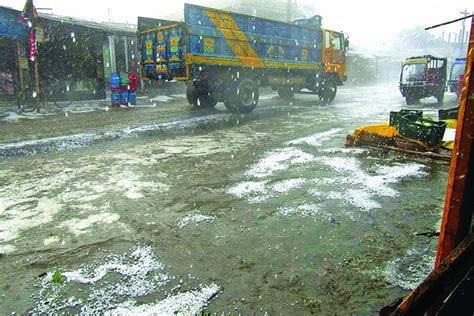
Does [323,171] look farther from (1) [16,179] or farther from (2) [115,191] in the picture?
(1) [16,179]

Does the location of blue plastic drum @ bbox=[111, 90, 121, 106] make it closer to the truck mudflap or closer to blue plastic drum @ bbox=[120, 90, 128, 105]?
blue plastic drum @ bbox=[120, 90, 128, 105]

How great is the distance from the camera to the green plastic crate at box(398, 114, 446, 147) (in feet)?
19.9

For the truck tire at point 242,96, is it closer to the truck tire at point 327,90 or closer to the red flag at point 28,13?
the truck tire at point 327,90

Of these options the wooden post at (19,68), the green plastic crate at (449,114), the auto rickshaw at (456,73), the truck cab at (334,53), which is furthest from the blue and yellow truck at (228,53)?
the auto rickshaw at (456,73)

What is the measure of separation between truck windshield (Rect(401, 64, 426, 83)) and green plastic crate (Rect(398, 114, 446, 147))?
37.0 ft

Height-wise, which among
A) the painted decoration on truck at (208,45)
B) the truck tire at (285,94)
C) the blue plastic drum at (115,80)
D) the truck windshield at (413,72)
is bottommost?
the truck tire at (285,94)

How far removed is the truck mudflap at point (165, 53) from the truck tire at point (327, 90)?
25.3ft

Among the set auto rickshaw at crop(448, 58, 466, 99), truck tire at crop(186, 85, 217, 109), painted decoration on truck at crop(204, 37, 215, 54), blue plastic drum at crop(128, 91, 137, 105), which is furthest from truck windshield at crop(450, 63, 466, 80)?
blue plastic drum at crop(128, 91, 137, 105)

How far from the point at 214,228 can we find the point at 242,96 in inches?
343

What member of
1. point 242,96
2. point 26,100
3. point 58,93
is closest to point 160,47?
point 242,96

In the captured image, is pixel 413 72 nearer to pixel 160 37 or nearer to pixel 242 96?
pixel 242 96

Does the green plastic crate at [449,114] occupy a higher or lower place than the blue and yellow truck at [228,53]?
lower

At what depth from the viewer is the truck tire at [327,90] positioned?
15.4 metres

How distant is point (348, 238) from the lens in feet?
10.1
